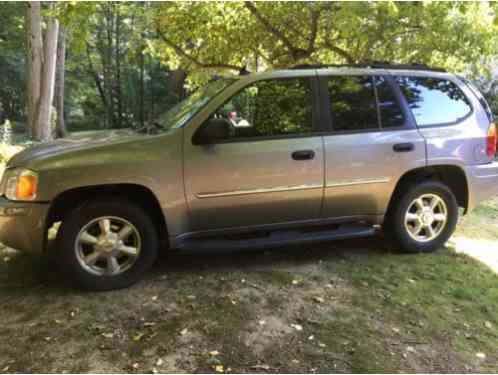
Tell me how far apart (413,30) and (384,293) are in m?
4.77

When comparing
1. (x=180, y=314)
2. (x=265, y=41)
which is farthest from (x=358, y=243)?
(x=265, y=41)

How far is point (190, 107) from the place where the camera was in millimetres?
4191

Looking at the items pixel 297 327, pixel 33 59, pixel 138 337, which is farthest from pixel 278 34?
pixel 33 59

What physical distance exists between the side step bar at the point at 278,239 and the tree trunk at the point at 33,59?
39.5ft

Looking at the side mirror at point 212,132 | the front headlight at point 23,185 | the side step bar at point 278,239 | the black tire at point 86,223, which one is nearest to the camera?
the front headlight at point 23,185

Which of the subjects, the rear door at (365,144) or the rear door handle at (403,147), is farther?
the rear door handle at (403,147)

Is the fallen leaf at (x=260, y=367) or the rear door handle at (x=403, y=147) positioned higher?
the rear door handle at (x=403, y=147)

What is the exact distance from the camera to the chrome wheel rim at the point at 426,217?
458 cm

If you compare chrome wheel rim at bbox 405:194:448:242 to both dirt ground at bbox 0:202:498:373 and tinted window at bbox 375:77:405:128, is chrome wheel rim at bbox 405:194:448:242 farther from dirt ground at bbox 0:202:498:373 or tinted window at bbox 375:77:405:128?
tinted window at bbox 375:77:405:128

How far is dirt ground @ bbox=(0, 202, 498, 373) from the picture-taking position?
2779mm

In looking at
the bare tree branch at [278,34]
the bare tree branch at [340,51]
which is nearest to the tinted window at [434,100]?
the bare tree branch at [340,51]

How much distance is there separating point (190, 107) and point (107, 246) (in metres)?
1.48

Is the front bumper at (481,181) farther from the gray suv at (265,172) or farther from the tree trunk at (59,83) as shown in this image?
the tree trunk at (59,83)

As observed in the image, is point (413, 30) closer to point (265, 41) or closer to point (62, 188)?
point (265, 41)
